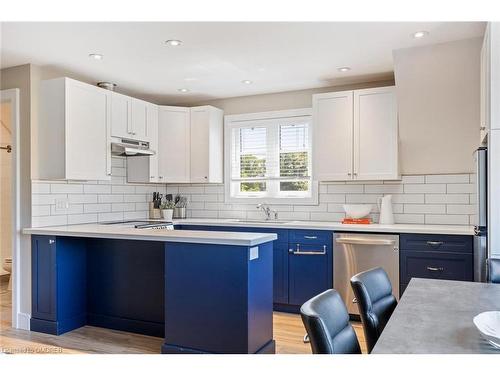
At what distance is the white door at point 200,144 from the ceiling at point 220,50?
0.48m

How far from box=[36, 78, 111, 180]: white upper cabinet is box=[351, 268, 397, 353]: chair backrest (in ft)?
9.92

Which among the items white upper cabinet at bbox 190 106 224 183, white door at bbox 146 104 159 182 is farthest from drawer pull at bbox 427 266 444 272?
white door at bbox 146 104 159 182

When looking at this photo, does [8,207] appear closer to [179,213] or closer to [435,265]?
[179,213]

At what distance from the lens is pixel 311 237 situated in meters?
4.26

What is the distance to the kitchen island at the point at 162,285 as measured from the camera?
2.89 meters

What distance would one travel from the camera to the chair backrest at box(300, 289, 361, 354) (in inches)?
52.2

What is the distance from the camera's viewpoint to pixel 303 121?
5.00m

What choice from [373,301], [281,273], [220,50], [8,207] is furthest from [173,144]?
[373,301]

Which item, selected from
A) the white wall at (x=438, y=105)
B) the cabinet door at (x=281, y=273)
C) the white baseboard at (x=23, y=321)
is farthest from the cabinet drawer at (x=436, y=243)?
the white baseboard at (x=23, y=321)

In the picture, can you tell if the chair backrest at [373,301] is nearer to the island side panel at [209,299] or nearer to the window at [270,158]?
the island side panel at [209,299]

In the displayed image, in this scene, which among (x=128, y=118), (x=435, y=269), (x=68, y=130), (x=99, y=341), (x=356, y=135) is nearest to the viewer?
(x=99, y=341)

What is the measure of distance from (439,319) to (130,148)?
370 centimetres

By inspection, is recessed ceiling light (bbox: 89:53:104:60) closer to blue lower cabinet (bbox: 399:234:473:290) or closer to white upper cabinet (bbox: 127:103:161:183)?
white upper cabinet (bbox: 127:103:161:183)
